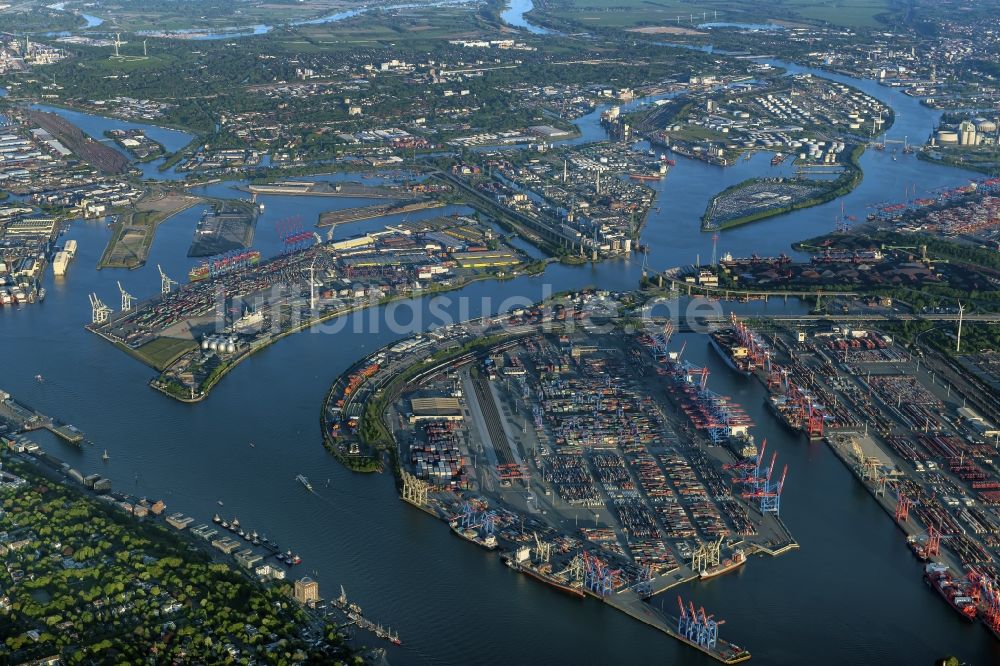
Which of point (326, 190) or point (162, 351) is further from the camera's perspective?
point (326, 190)

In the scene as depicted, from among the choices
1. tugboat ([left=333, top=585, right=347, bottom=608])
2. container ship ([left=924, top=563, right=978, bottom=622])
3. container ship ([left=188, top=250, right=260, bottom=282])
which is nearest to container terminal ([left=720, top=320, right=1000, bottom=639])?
container ship ([left=924, top=563, right=978, bottom=622])

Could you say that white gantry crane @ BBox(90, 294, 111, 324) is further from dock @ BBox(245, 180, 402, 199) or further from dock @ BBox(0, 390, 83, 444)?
dock @ BBox(245, 180, 402, 199)

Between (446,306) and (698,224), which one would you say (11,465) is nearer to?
(446,306)

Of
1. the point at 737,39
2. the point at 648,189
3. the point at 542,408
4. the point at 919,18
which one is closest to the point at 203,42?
the point at 737,39

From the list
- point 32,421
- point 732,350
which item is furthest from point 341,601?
point 732,350

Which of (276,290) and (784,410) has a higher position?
(784,410)

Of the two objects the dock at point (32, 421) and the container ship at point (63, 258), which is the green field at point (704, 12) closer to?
the container ship at point (63, 258)

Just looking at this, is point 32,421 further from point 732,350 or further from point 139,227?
point 139,227
